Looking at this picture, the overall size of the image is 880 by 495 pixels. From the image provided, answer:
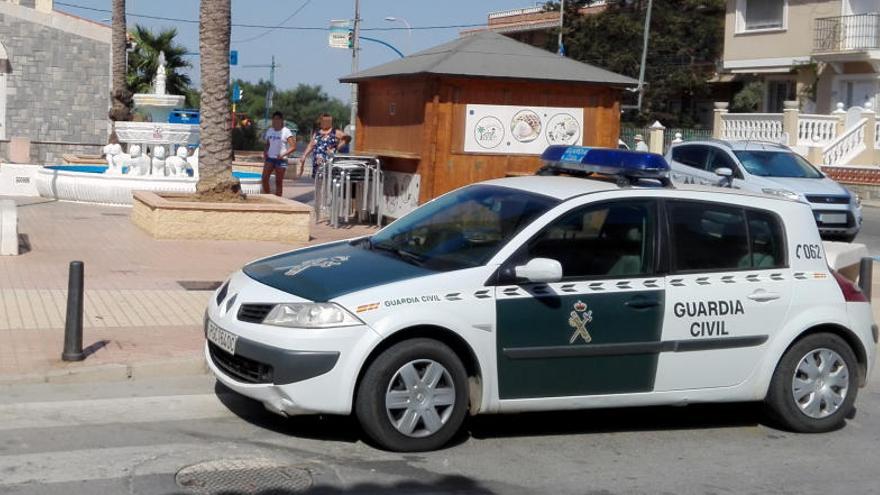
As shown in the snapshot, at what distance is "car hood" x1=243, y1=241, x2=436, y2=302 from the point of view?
7074 millimetres

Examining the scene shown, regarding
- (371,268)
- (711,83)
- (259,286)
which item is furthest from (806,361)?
(711,83)

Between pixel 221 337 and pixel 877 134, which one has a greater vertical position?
pixel 877 134

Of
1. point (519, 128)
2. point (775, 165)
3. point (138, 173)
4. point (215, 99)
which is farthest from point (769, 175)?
point (138, 173)

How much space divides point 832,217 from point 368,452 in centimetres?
1507

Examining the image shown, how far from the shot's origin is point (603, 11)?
54.1m

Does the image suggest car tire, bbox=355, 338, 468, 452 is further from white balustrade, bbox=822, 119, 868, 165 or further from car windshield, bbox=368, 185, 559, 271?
white balustrade, bbox=822, 119, 868, 165

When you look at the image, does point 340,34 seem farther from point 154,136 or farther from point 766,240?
point 766,240

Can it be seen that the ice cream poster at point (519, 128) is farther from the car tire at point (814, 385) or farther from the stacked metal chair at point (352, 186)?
the car tire at point (814, 385)

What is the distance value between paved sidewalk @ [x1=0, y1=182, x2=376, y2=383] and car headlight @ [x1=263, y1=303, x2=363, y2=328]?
2154mm

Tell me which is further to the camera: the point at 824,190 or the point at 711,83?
the point at 711,83

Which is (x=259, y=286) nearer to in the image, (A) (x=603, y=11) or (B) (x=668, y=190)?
(B) (x=668, y=190)

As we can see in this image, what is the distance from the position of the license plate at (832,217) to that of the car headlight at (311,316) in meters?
15.0

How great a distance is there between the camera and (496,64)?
17781 millimetres

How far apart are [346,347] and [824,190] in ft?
50.6
